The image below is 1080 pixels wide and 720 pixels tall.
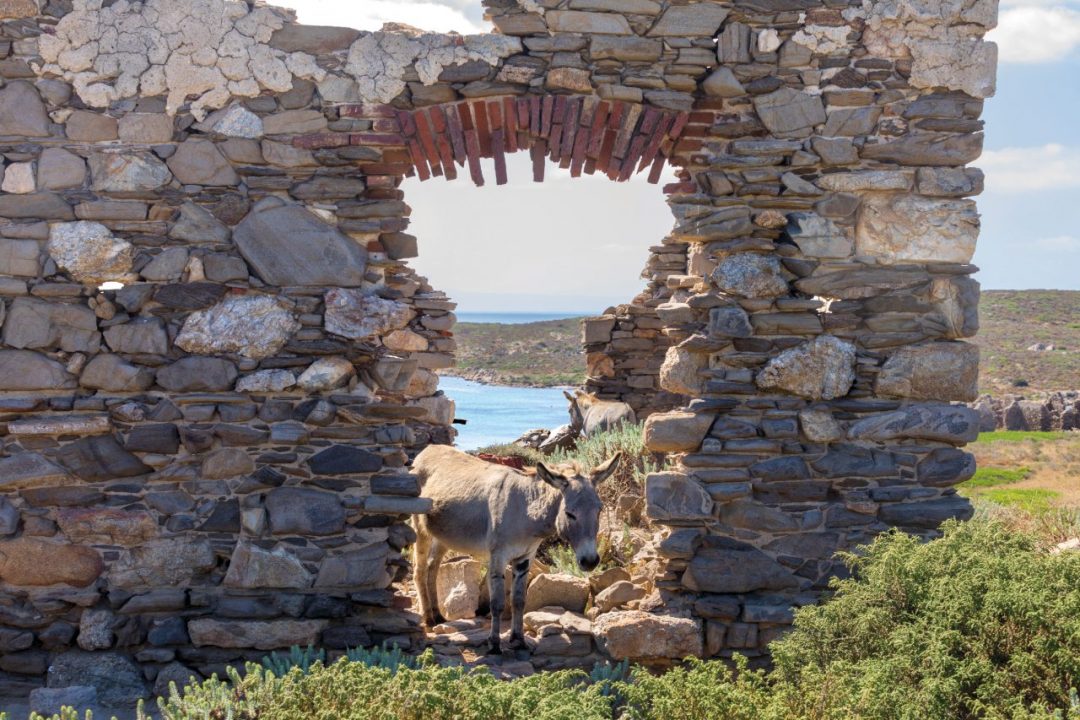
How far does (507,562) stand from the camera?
6.07 metres

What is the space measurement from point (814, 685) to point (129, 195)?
4.61m

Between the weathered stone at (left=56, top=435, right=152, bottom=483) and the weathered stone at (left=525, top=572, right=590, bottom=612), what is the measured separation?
259 cm

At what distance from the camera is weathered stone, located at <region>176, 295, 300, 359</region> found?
5.80 m

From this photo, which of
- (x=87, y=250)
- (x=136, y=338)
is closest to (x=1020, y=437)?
(x=136, y=338)

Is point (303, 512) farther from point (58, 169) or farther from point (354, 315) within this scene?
point (58, 169)

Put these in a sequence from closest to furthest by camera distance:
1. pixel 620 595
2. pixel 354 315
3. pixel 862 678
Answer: pixel 862 678 < pixel 354 315 < pixel 620 595

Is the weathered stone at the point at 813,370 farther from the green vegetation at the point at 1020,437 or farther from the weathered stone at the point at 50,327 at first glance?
the green vegetation at the point at 1020,437

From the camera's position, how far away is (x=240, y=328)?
5.80m

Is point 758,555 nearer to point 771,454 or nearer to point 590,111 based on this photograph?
point 771,454

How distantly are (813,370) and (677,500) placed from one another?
3.66ft

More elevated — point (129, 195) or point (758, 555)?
point (129, 195)

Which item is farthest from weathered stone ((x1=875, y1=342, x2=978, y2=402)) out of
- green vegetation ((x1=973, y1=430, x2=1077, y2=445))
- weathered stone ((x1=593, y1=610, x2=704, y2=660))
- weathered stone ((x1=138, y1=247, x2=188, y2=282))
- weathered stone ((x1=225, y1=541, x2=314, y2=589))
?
green vegetation ((x1=973, y1=430, x2=1077, y2=445))

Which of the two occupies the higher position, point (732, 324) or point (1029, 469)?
point (732, 324)

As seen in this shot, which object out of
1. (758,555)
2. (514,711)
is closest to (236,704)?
(514,711)
